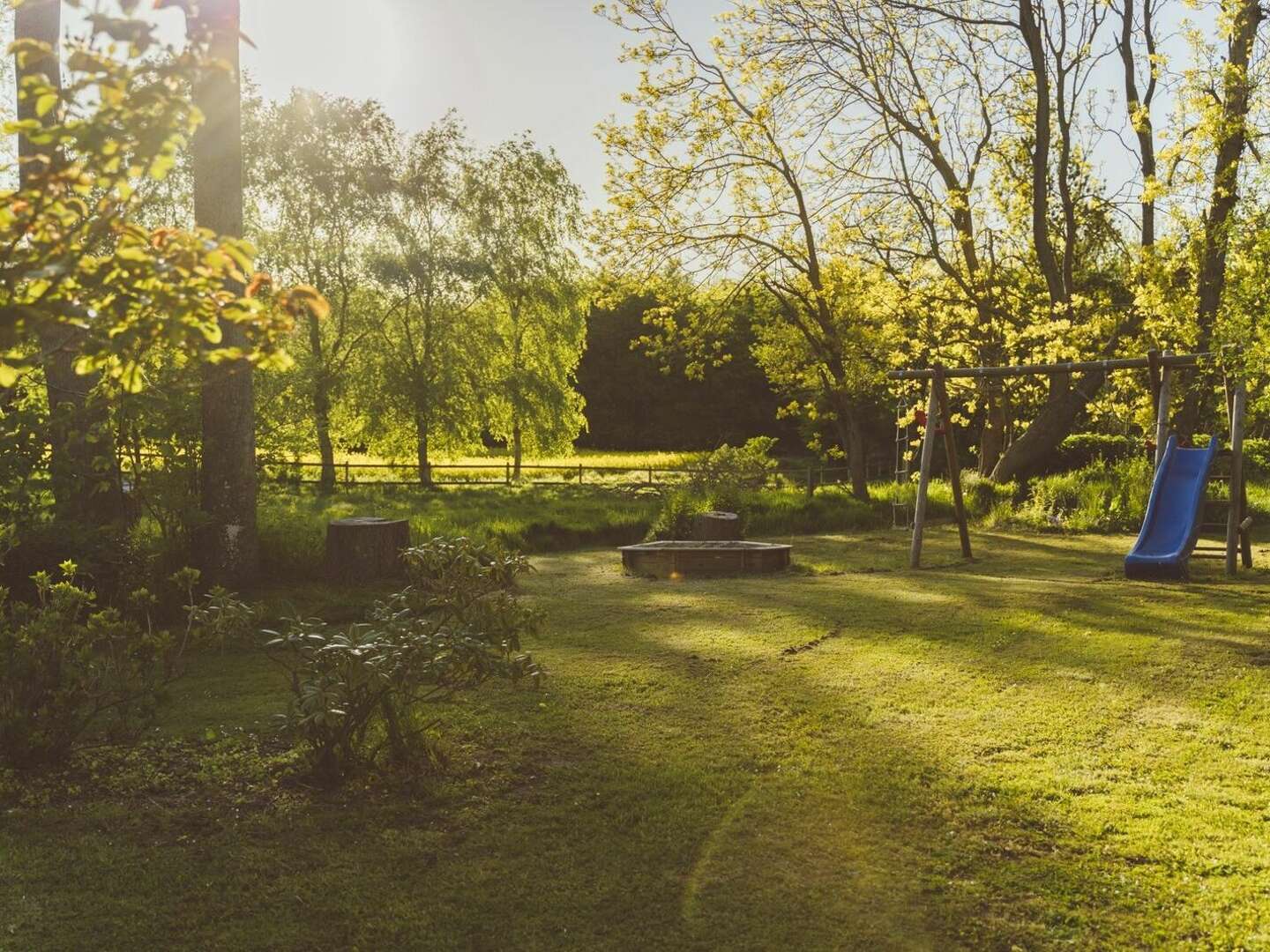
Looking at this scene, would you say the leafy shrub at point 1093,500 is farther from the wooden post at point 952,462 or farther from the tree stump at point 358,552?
the tree stump at point 358,552

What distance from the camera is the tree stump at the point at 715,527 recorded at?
13.7 meters

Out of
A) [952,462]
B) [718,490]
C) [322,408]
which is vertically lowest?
[718,490]

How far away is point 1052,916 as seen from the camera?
3.47 metres

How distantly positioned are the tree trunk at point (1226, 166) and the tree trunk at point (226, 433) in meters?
13.4

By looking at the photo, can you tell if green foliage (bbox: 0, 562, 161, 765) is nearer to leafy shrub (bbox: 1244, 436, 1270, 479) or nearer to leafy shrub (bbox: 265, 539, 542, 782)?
leafy shrub (bbox: 265, 539, 542, 782)

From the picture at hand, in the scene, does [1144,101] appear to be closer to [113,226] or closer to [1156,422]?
[1156,422]

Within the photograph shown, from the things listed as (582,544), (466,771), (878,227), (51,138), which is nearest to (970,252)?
(878,227)

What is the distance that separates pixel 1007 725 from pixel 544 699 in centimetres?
257

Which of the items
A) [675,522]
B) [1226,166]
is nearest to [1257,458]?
[1226,166]

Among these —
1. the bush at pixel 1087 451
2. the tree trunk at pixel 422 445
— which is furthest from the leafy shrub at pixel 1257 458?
the tree trunk at pixel 422 445

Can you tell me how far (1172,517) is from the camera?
39.5 feet

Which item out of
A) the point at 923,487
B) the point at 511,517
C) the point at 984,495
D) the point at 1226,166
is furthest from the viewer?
the point at 984,495

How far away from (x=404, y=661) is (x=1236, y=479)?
34.2 ft

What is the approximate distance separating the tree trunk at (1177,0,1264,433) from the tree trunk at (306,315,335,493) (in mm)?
18914
